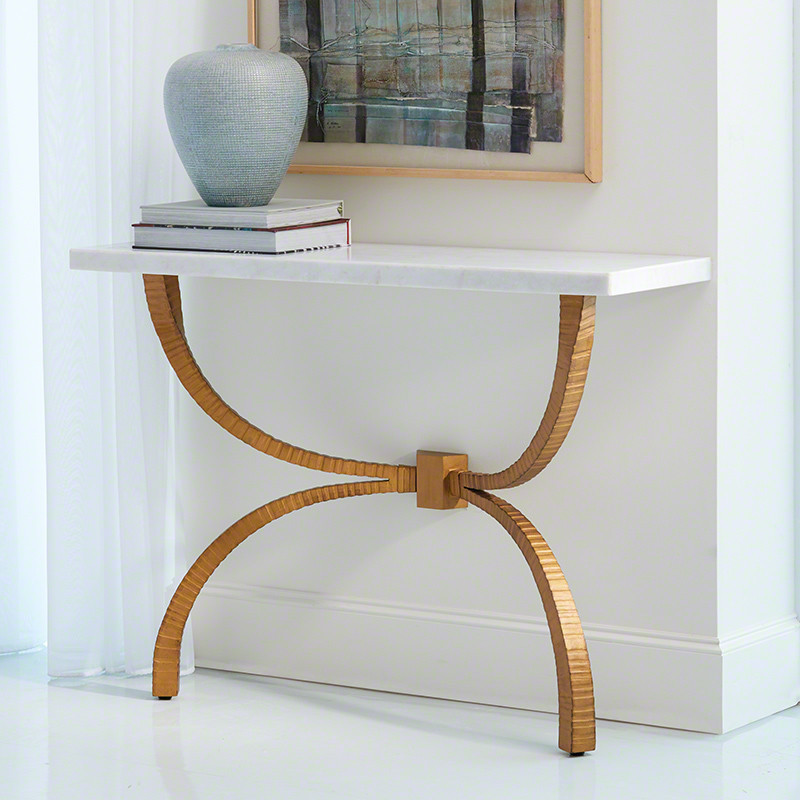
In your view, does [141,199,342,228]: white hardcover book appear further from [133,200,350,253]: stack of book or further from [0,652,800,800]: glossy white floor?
[0,652,800,800]: glossy white floor

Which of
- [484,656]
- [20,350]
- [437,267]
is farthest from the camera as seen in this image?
[20,350]

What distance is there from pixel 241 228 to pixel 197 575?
0.62 meters

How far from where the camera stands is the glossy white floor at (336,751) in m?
2.02

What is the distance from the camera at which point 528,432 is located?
236 cm

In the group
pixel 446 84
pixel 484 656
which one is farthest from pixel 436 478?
pixel 446 84

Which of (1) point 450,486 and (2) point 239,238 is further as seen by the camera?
(1) point 450,486

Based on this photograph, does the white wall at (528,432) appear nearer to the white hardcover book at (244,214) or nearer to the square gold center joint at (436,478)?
the square gold center joint at (436,478)

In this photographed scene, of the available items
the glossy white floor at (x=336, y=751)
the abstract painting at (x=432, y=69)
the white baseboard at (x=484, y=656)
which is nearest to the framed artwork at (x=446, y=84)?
the abstract painting at (x=432, y=69)

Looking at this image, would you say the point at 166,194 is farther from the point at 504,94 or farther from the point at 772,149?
the point at 772,149

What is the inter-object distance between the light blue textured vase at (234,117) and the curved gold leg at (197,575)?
486mm

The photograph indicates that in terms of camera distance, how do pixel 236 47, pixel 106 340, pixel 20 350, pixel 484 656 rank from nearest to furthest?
pixel 236 47, pixel 484 656, pixel 106 340, pixel 20 350

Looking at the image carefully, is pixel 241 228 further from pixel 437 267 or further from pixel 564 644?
pixel 564 644

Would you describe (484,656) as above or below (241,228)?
below

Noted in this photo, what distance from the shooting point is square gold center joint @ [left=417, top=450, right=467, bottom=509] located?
2.36 meters
